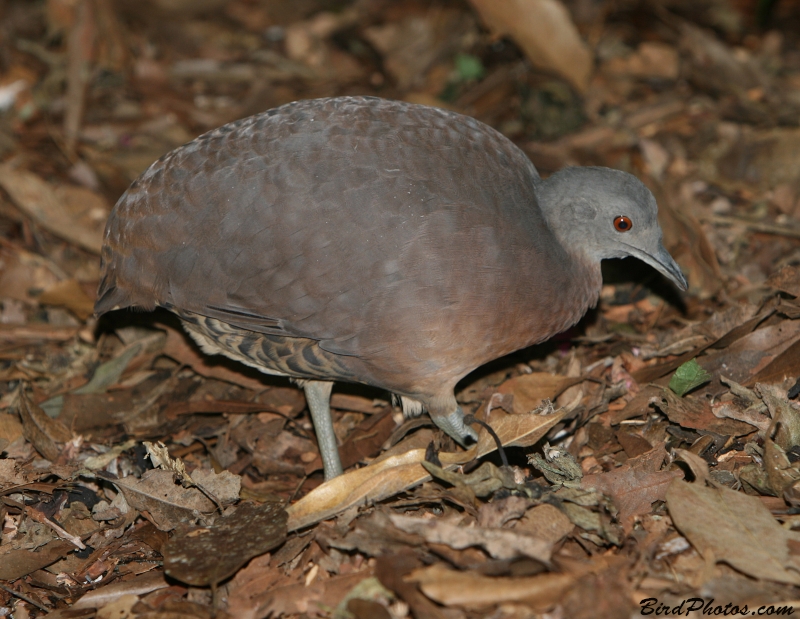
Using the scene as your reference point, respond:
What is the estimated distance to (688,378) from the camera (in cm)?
432

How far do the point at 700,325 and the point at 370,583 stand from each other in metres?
2.52

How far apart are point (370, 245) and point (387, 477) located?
1.14 metres

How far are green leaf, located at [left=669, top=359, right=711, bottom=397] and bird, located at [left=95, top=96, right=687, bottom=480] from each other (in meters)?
0.48

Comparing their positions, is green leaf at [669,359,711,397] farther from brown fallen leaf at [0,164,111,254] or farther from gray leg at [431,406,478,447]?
brown fallen leaf at [0,164,111,254]

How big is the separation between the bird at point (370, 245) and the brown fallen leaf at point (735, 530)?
1.19 metres

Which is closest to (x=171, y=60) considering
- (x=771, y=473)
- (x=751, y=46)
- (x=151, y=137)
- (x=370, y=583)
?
(x=151, y=137)

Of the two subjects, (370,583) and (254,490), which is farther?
(254,490)

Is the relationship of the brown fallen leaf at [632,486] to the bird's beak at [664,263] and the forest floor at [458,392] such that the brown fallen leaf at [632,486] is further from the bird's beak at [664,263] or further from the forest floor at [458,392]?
the bird's beak at [664,263]

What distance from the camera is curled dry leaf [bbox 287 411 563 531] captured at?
3.92 metres

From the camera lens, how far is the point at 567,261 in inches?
176

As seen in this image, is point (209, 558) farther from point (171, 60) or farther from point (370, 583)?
point (171, 60)

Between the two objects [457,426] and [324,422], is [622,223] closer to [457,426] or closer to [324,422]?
[457,426]

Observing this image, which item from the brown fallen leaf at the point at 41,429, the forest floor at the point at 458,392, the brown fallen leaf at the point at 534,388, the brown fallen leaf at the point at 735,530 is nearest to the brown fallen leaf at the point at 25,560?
the forest floor at the point at 458,392

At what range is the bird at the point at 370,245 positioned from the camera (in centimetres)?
400
